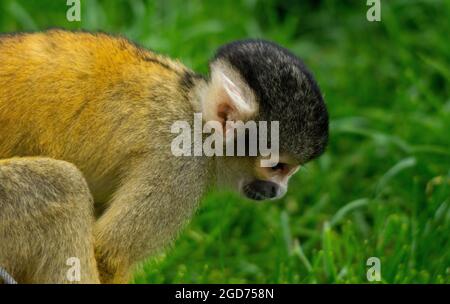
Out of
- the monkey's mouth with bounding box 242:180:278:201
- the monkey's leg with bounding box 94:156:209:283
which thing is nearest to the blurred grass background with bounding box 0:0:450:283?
the monkey's leg with bounding box 94:156:209:283

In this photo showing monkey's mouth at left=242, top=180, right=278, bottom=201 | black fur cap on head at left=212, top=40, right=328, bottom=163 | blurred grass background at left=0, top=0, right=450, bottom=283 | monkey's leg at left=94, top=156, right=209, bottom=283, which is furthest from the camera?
blurred grass background at left=0, top=0, right=450, bottom=283

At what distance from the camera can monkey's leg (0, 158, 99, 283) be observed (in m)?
4.30

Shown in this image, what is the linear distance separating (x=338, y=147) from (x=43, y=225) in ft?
14.1

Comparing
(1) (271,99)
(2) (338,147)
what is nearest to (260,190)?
(1) (271,99)

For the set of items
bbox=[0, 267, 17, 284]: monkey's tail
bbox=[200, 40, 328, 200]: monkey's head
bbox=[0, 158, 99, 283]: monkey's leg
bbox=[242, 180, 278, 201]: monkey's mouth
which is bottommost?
bbox=[0, 267, 17, 284]: monkey's tail

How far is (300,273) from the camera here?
599 centimetres

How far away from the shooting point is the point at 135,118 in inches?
189

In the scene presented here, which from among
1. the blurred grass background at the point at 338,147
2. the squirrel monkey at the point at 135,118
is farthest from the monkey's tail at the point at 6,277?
the blurred grass background at the point at 338,147

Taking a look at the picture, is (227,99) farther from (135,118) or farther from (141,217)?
(141,217)

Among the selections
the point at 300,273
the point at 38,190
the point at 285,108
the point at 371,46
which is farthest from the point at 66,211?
the point at 371,46

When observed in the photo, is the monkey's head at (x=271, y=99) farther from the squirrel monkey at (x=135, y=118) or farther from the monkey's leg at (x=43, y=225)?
the monkey's leg at (x=43, y=225)

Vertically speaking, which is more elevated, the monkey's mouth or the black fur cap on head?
the black fur cap on head

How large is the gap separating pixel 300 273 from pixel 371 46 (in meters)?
4.12

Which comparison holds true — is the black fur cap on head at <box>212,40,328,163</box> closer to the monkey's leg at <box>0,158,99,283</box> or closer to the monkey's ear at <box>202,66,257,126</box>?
the monkey's ear at <box>202,66,257,126</box>
